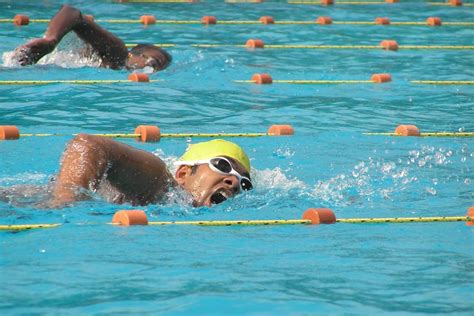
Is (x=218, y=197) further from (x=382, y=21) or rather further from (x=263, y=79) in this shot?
(x=382, y=21)

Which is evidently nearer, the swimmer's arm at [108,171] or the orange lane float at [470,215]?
the swimmer's arm at [108,171]

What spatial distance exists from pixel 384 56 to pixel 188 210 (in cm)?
521

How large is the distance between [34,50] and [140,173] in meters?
3.07

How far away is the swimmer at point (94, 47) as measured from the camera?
25.4 ft

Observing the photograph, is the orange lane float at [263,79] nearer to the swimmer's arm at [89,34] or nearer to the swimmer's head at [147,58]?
the swimmer's head at [147,58]

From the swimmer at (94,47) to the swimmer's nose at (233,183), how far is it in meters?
2.94

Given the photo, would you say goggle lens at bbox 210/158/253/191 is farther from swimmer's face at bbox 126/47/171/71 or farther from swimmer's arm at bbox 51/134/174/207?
swimmer's face at bbox 126/47/171/71

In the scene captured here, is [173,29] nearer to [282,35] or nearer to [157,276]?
[282,35]

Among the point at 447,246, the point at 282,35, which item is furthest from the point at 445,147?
the point at 282,35

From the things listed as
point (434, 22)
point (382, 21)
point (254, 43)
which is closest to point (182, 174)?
point (254, 43)

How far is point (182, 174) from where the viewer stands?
5.35 m

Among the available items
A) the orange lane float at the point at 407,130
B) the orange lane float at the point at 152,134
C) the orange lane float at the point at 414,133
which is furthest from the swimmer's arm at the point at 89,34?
the orange lane float at the point at 407,130

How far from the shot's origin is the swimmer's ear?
17.4ft

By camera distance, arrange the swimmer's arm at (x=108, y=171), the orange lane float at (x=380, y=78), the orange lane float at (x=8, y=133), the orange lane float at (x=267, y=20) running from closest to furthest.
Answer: the swimmer's arm at (x=108, y=171) → the orange lane float at (x=8, y=133) → the orange lane float at (x=380, y=78) → the orange lane float at (x=267, y=20)
